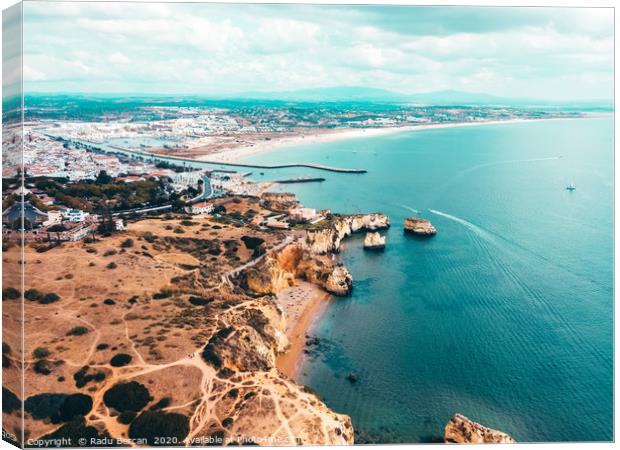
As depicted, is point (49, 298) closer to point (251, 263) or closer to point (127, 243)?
point (127, 243)

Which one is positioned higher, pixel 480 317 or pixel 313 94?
pixel 313 94

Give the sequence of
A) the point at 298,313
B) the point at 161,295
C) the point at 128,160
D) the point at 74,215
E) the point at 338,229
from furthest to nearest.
A: the point at 128,160
the point at 338,229
the point at 298,313
the point at 74,215
the point at 161,295

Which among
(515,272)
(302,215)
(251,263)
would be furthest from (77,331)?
(515,272)

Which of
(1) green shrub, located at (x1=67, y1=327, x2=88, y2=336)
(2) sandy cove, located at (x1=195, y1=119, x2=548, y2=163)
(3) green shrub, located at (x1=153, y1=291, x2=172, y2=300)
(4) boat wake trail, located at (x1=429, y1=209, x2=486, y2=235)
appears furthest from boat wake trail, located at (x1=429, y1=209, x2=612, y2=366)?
(2) sandy cove, located at (x1=195, y1=119, x2=548, y2=163)

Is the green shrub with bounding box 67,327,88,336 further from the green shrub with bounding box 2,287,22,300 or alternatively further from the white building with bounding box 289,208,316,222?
the white building with bounding box 289,208,316,222

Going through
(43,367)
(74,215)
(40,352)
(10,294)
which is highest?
(74,215)

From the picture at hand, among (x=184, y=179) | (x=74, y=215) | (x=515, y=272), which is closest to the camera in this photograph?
(x=74, y=215)
